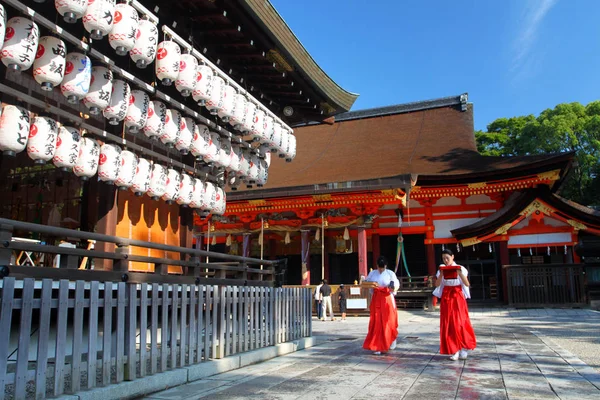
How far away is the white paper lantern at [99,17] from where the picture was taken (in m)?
5.77

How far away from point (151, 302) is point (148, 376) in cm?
71

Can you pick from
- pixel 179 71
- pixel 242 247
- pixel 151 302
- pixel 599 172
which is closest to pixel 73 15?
pixel 179 71

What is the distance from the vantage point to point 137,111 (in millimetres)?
7246

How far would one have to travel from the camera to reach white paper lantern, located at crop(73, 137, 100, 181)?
6676mm

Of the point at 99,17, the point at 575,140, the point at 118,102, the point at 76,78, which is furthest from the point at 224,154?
the point at 575,140

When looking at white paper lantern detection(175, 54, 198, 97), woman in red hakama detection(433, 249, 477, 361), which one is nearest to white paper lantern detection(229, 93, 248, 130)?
white paper lantern detection(175, 54, 198, 97)

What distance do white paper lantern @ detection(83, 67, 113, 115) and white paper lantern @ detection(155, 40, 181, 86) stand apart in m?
0.84

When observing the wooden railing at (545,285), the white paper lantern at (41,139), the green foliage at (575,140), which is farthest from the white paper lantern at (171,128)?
the green foliage at (575,140)

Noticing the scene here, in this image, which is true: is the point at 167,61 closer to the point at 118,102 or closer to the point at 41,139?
the point at 118,102

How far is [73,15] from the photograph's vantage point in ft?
18.5

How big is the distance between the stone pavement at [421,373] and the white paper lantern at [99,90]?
154 inches

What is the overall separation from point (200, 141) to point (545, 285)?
12.9 m

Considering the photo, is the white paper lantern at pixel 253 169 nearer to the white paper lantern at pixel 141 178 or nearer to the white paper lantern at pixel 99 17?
the white paper lantern at pixel 141 178

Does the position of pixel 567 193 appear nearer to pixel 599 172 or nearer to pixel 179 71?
pixel 599 172
